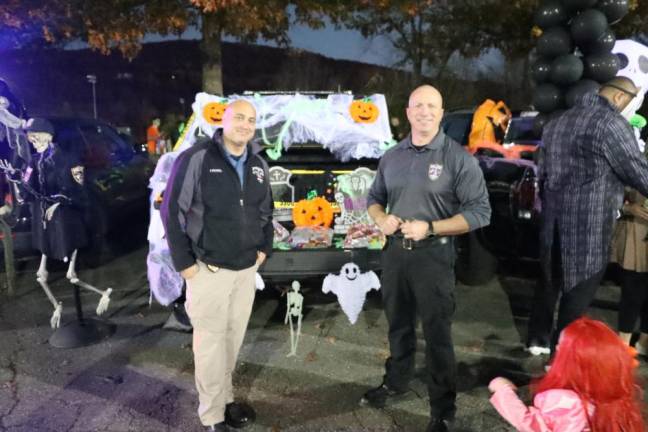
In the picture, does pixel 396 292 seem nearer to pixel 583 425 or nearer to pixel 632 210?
pixel 583 425

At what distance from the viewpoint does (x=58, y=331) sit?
14.6ft

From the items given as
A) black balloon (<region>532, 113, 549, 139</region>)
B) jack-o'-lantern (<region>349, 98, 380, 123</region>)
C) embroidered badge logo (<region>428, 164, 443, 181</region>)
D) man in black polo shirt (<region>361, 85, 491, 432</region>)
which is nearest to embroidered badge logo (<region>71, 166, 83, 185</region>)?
jack-o'-lantern (<region>349, 98, 380, 123</region>)

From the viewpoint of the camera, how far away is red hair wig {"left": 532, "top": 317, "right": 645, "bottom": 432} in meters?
1.88

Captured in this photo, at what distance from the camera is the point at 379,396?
134 inches

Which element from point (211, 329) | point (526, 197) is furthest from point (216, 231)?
point (526, 197)

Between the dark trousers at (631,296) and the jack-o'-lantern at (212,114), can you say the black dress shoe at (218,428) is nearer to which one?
the jack-o'-lantern at (212,114)

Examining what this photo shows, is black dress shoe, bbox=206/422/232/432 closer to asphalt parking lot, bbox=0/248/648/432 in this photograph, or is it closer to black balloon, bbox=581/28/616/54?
asphalt parking lot, bbox=0/248/648/432

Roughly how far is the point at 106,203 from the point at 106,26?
5.44 metres

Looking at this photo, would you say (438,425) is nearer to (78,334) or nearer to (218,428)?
(218,428)

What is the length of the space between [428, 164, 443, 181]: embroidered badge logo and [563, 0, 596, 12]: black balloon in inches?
159

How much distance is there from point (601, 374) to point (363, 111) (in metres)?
3.64

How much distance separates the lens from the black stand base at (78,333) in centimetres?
435

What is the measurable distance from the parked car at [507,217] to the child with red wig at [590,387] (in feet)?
10.8

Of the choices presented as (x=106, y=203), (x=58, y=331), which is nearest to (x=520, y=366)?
(x=58, y=331)
